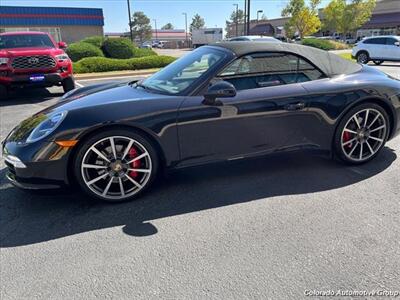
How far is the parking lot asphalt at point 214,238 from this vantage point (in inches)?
83.7

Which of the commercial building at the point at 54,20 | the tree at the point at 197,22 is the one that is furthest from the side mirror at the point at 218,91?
the tree at the point at 197,22

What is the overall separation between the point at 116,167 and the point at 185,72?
48.9 inches

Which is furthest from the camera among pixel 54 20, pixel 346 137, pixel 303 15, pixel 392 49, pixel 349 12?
pixel 349 12

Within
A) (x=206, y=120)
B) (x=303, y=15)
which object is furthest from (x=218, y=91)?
(x=303, y=15)

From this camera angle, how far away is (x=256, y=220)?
9.30 ft

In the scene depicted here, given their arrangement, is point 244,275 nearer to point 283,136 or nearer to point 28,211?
point 283,136

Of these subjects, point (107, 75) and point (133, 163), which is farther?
point (107, 75)

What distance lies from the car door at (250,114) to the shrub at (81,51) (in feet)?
49.5

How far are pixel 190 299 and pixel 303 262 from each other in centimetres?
83

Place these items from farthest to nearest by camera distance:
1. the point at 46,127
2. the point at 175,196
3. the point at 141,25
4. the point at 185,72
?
the point at 141,25 < the point at 185,72 < the point at 175,196 < the point at 46,127

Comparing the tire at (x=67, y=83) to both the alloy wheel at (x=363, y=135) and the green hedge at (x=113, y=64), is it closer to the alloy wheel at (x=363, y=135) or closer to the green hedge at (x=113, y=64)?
the green hedge at (x=113, y=64)

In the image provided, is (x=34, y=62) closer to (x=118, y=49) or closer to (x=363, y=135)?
(x=363, y=135)

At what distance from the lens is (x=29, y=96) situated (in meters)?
9.06

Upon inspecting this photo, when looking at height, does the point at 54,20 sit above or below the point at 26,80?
above
